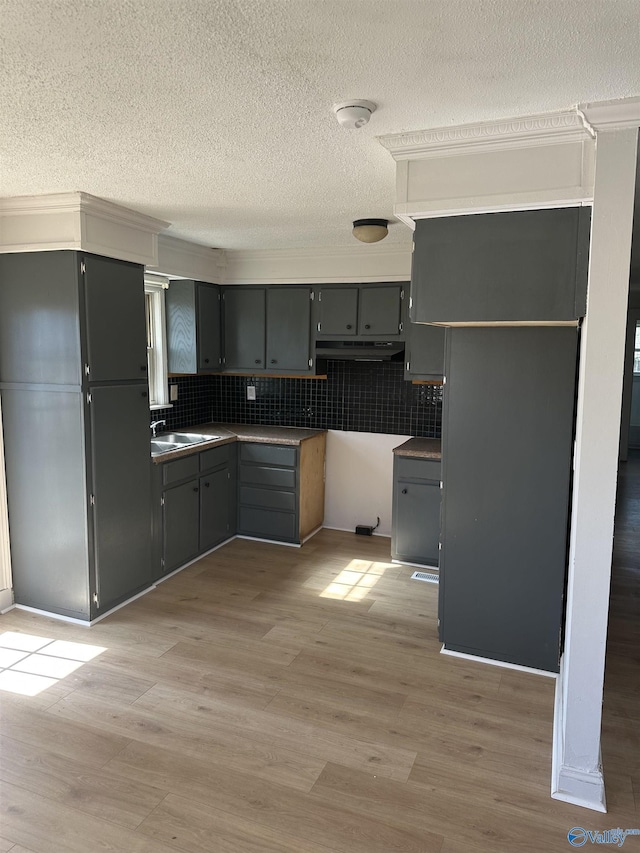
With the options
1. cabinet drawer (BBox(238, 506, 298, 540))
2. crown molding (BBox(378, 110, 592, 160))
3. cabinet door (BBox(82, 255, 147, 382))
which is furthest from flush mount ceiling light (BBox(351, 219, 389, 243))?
cabinet drawer (BBox(238, 506, 298, 540))

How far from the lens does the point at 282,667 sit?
121 inches

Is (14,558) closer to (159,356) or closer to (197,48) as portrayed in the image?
(159,356)

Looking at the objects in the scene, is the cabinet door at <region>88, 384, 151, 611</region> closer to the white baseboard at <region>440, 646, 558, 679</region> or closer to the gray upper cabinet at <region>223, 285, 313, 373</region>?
the gray upper cabinet at <region>223, 285, 313, 373</region>

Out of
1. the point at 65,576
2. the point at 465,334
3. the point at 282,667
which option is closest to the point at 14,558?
the point at 65,576

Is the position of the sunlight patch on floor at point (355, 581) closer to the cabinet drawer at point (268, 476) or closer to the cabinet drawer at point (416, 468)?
the cabinet drawer at point (416, 468)

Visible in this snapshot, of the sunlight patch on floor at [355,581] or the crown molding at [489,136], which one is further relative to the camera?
the sunlight patch on floor at [355,581]

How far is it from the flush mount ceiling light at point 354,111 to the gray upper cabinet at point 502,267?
634 mm

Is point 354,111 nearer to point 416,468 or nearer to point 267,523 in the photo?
point 416,468

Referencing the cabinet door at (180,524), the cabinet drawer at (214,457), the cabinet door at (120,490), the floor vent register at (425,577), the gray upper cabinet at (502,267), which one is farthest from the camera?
the cabinet drawer at (214,457)

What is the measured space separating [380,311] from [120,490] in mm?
2387

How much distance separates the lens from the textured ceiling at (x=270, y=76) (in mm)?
1487

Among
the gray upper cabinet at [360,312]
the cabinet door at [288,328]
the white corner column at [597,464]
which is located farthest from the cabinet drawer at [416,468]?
the white corner column at [597,464]

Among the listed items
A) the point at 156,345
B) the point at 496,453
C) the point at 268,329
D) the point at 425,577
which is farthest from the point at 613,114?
the point at 156,345

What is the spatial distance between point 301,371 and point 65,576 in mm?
2424
